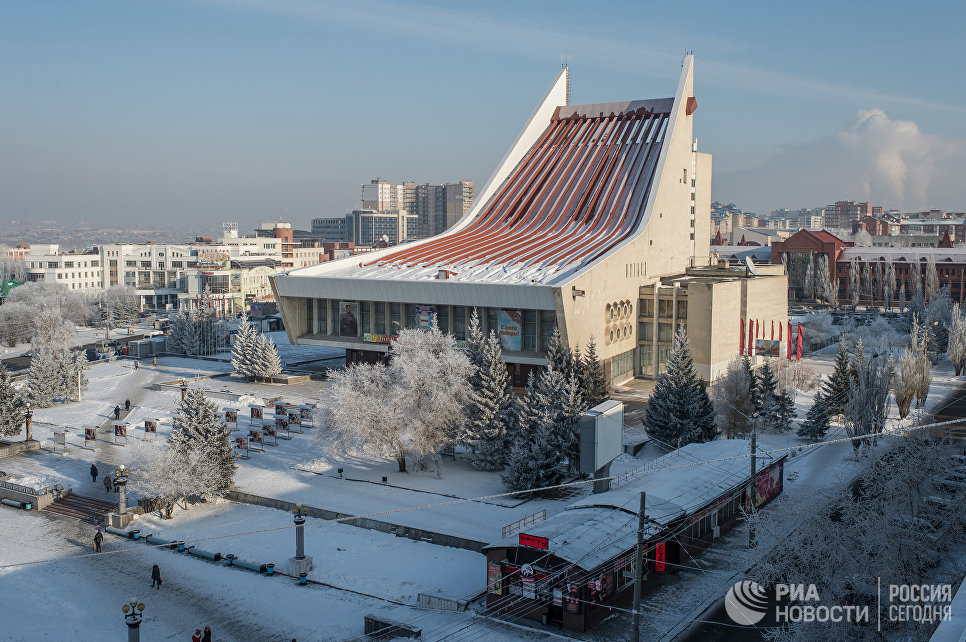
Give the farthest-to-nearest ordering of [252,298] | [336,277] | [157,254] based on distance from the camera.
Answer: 1. [157,254]
2. [252,298]
3. [336,277]

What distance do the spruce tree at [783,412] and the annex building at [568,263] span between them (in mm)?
7229

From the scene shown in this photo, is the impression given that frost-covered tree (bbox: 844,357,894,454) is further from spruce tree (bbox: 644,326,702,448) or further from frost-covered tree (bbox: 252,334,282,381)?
frost-covered tree (bbox: 252,334,282,381)

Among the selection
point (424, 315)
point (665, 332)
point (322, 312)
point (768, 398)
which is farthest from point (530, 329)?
point (322, 312)

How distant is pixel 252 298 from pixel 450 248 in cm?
4276

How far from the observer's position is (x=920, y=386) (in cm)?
3922

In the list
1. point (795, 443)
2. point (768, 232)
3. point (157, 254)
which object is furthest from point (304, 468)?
point (768, 232)

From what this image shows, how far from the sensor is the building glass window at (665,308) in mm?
47969

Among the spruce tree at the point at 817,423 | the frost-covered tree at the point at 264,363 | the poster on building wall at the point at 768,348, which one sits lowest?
the spruce tree at the point at 817,423

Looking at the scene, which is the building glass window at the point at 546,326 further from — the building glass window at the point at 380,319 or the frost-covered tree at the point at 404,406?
the frost-covered tree at the point at 404,406

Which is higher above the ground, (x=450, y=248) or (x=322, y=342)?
(x=450, y=248)

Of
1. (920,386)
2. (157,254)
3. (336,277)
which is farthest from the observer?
(157,254)

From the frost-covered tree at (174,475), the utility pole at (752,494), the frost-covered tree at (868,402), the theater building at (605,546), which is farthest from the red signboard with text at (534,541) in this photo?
the frost-covered tree at (868,402)

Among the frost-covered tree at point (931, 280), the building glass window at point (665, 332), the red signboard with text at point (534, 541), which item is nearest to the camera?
the red signboard with text at point (534, 541)

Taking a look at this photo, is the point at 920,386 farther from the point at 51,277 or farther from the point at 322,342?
the point at 51,277
